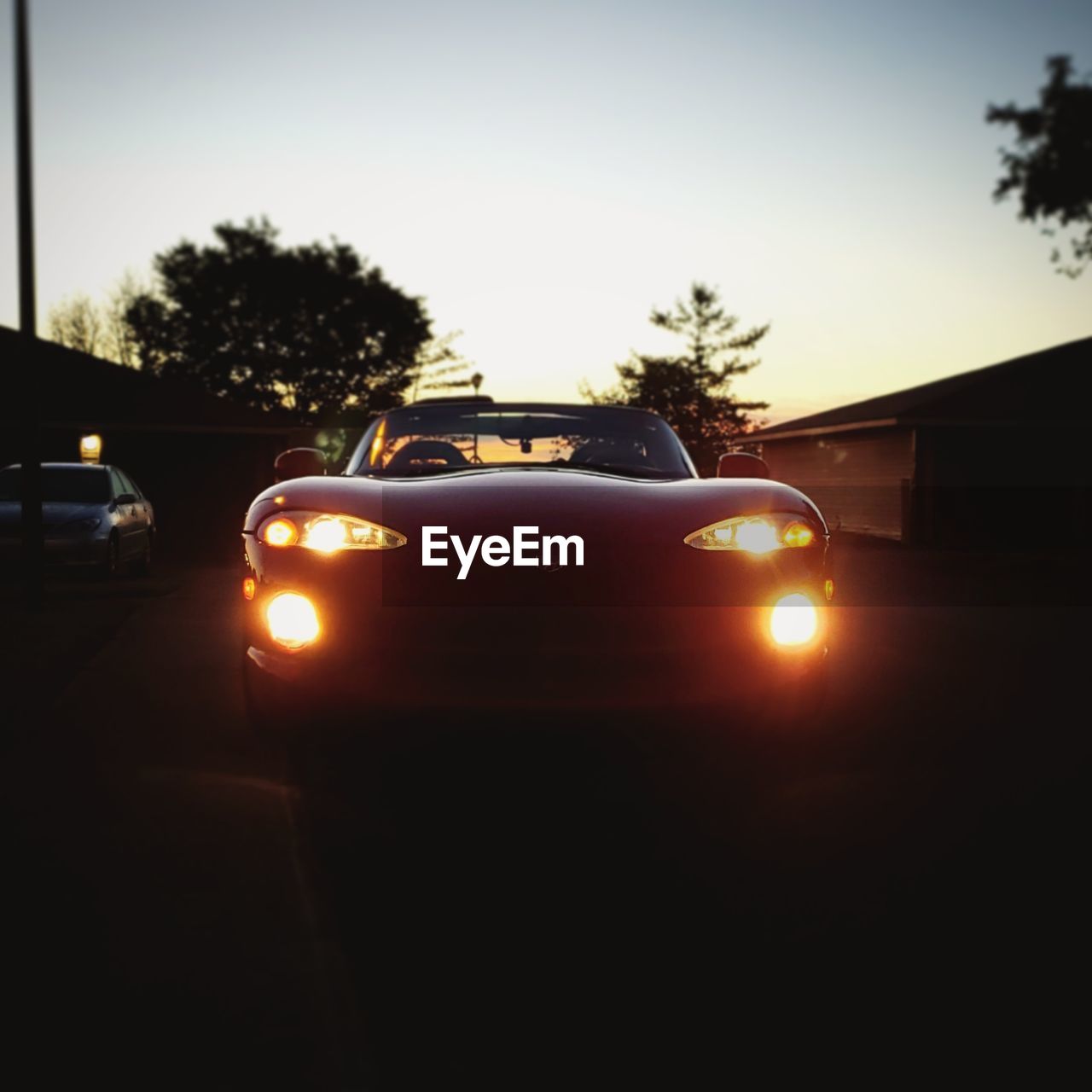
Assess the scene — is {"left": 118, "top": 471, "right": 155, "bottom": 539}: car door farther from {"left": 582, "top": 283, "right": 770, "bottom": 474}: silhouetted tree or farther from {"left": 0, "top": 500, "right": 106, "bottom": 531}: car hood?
{"left": 582, "top": 283, "right": 770, "bottom": 474}: silhouetted tree

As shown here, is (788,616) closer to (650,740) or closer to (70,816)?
(650,740)

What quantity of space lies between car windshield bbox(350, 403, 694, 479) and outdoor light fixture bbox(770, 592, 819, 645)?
1.38m

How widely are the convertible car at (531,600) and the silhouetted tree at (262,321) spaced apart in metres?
42.5

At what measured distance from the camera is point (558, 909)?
3242mm

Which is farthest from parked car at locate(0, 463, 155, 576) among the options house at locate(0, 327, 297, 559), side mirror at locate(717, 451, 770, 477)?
house at locate(0, 327, 297, 559)

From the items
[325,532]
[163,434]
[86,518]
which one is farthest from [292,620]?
[163,434]

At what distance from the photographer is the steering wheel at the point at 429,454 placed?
18.2ft

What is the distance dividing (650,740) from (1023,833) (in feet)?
4.24

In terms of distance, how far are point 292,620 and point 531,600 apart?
0.79 m

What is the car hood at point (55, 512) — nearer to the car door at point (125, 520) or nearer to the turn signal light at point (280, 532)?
the car door at point (125, 520)

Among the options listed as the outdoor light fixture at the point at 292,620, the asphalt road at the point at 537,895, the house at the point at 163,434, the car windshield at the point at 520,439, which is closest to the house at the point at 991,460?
the house at the point at 163,434

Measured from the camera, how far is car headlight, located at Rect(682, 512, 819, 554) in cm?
→ 416

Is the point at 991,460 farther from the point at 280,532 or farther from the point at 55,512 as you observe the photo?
the point at 280,532

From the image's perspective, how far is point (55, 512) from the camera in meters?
14.2
